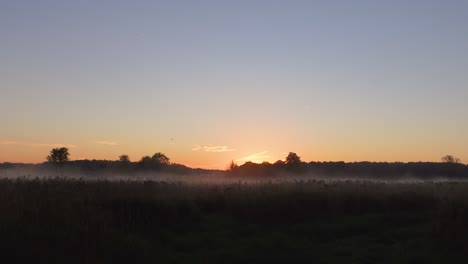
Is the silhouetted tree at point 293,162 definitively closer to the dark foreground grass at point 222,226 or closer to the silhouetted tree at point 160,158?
the silhouetted tree at point 160,158

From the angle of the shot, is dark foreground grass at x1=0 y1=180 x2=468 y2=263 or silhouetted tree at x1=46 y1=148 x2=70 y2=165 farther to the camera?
silhouetted tree at x1=46 y1=148 x2=70 y2=165

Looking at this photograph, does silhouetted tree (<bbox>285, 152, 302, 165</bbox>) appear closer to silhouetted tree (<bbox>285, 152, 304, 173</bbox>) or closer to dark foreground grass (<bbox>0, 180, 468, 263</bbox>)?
silhouetted tree (<bbox>285, 152, 304, 173</bbox>)

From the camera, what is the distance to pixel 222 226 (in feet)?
55.8

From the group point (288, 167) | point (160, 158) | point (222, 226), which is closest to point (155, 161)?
point (160, 158)

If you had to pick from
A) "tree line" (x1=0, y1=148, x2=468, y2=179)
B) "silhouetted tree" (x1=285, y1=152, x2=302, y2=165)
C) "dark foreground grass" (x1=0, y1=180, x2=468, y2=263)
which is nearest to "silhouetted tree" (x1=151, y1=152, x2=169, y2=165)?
"tree line" (x1=0, y1=148, x2=468, y2=179)

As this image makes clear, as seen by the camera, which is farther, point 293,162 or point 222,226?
point 293,162

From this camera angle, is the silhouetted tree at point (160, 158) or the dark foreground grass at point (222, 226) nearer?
the dark foreground grass at point (222, 226)

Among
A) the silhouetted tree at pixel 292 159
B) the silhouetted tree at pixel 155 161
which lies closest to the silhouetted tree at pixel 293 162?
the silhouetted tree at pixel 292 159

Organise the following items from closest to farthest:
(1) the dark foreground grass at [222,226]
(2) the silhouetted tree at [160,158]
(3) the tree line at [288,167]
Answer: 1. (1) the dark foreground grass at [222,226]
2. (3) the tree line at [288,167]
3. (2) the silhouetted tree at [160,158]

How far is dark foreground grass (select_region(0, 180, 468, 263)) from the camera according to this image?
39.2 ft

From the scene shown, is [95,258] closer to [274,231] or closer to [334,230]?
[274,231]

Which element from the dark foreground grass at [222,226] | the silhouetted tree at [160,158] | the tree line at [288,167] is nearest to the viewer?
the dark foreground grass at [222,226]

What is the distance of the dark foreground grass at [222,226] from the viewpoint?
12.0 metres

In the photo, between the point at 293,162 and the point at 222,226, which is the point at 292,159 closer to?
the point at 293,162
